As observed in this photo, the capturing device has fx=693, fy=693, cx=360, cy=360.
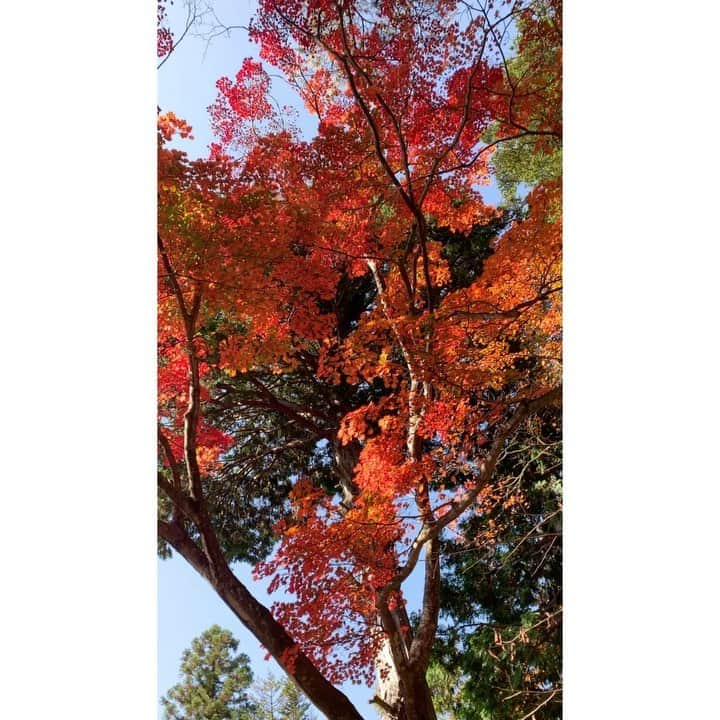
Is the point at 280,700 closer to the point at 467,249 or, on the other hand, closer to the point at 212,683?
the point at 212,683

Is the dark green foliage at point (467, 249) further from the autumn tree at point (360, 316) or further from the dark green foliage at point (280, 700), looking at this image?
the dark green foliage at point (280, 700)

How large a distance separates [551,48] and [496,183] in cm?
47

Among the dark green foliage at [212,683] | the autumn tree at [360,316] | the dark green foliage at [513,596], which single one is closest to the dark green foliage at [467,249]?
the autumn tree at [360,316]

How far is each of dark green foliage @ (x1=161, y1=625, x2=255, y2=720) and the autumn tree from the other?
0.15 metres

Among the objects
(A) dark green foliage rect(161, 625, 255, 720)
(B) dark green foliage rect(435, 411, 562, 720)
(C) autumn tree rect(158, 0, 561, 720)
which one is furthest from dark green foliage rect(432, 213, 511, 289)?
(A) dark green foliage rect(161, 625, 255, 720)

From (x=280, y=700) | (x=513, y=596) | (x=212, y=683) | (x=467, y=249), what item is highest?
(x=467, y=249)

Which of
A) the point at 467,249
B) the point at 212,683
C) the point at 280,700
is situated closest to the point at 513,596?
the point at 280,700

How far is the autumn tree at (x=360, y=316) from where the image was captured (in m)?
2.36

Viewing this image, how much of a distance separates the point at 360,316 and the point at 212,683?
4.69 ft

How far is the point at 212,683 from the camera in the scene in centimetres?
250

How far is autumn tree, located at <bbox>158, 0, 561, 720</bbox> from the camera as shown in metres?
2.36
